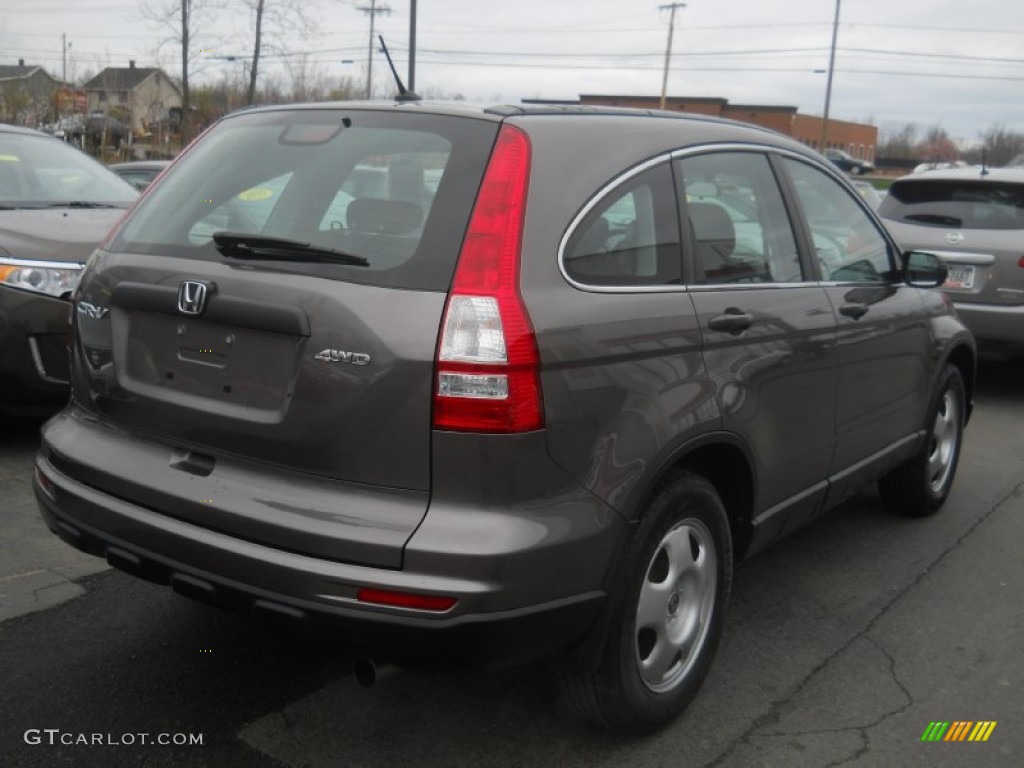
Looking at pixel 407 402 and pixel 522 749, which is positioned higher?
pixel 407 402

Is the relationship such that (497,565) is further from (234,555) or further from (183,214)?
(183,214)

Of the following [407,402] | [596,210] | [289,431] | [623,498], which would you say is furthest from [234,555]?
[596,210]

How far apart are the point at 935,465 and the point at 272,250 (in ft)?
12.1

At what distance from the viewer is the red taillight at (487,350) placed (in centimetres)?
230

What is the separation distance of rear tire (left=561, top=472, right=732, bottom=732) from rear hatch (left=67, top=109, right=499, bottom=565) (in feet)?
2.18

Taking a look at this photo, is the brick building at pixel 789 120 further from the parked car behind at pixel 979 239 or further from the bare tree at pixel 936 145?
the parked car behind at pixel 979 239

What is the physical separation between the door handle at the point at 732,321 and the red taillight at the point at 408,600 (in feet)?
3.75

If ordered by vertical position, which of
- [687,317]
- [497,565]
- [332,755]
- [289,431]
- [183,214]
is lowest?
[332,755]

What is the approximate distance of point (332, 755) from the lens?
2752 mm

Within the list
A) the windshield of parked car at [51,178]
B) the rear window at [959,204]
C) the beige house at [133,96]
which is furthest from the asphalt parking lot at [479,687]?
the beige house at [133,96]

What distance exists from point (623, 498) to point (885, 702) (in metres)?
1.31

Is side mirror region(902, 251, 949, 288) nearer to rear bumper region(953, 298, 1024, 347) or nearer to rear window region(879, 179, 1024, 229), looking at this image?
rear bumper region(953, 298, 1024, 347)

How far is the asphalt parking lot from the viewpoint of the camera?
2.81 meters

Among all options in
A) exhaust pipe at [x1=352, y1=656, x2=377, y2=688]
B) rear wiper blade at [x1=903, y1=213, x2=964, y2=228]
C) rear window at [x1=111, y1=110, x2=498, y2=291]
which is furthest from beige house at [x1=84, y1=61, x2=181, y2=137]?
exhaust pipe at [x1=352, y1=656, x2=377, y2=688]
